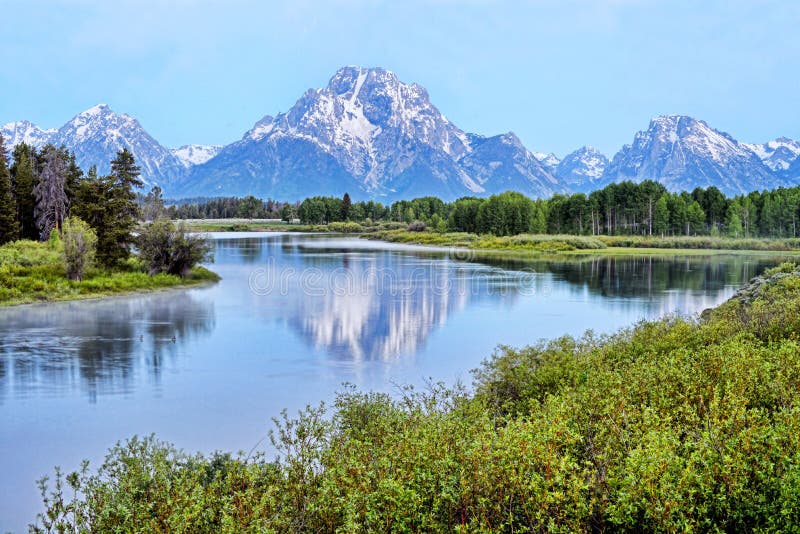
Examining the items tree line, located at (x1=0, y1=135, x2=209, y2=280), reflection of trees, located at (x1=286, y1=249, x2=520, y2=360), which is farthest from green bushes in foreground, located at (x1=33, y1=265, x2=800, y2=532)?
tree line, located at (x1=0, y1=135, x2=209, y2=280)

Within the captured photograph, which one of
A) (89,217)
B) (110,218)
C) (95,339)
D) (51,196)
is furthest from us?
(51,196)

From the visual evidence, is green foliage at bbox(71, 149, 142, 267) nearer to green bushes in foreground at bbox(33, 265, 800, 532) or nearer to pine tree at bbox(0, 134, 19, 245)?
pine tree at bbox(0, 134, 19, 245)

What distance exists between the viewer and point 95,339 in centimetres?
2231

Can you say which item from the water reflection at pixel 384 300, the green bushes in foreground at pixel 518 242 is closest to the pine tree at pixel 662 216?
the green bushes in foreground at pixel 518 242

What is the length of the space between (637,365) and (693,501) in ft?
18.1

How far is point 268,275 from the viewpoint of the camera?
48.4 m

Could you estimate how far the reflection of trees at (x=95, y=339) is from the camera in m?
17.4

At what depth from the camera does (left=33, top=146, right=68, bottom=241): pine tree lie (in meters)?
46.8

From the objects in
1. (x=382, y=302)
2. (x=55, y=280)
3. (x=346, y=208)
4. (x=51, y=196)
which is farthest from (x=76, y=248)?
(x=346, y=208)

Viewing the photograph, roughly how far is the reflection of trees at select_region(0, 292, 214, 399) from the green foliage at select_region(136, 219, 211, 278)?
632 cm

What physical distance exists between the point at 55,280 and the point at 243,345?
51.7ft

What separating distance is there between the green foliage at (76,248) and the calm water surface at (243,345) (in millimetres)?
3547

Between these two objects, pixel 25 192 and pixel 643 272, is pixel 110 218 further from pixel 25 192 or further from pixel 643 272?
pixel 643 272

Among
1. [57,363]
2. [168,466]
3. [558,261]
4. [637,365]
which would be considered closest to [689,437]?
[637,365]
